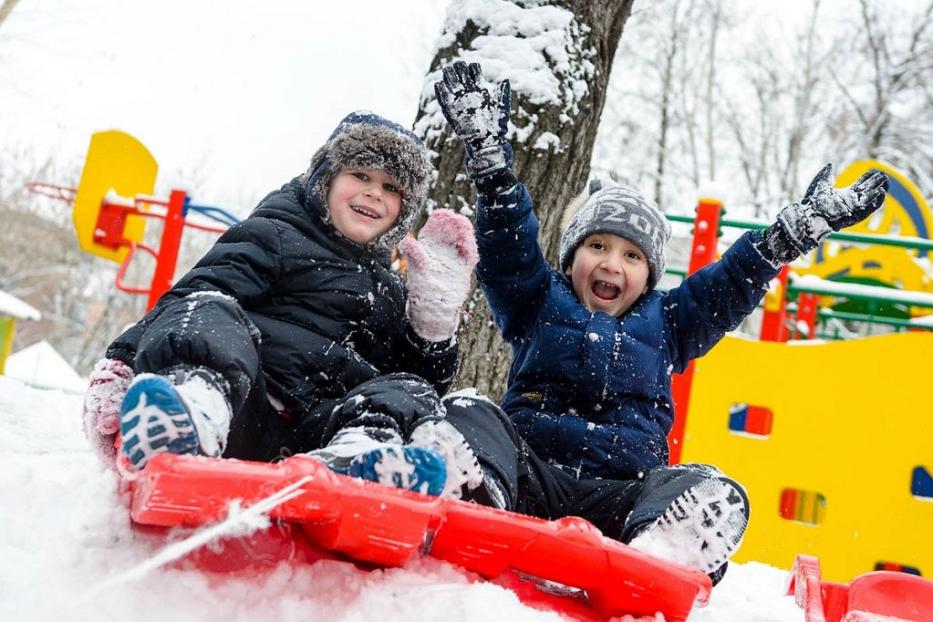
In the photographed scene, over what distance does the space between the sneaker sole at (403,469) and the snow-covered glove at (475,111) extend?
1.01 m

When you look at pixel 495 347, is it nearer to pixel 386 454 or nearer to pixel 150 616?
pixel 386 454

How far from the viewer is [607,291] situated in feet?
8.17

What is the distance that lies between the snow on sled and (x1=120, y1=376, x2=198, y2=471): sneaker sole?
7 cm

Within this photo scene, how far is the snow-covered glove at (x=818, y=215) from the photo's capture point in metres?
2.37

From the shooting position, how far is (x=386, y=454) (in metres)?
1.43

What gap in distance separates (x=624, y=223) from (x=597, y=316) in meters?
0.34

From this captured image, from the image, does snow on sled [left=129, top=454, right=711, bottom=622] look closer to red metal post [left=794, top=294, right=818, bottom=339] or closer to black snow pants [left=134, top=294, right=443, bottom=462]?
black snow pants [left=134, top=294, right=443, bottom=462]

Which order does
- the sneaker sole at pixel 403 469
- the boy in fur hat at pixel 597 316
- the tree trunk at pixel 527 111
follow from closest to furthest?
the sneaker sole at pixel 403 469, the boy in fur hat at pixel 597 316, the tree trunk at pixel 527 111

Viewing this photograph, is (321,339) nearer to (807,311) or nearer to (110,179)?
(110,179)

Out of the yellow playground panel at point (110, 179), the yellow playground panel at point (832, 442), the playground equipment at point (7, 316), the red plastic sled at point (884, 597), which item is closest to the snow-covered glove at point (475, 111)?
the red plastic sled at point (884, 597)

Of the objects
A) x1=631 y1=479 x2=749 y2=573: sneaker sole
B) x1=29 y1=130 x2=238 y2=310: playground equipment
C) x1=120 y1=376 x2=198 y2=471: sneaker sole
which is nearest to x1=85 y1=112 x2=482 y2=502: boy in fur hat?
x1=120 y1=376 x2=198 y2=471: sneaker sole

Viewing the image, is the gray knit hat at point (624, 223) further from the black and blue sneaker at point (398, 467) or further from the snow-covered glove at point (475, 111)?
the black and blue sneaker at point (398, 467)

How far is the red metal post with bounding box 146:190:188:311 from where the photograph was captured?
632 cm

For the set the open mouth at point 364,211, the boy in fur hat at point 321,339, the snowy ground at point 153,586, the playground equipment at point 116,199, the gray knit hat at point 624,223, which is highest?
the playground equipment at point 116,199
